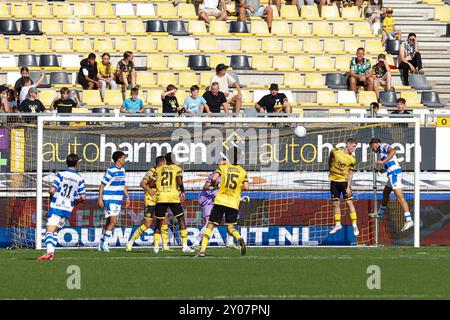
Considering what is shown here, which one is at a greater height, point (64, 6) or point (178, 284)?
point (64, 6)

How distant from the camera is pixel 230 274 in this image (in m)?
18.4

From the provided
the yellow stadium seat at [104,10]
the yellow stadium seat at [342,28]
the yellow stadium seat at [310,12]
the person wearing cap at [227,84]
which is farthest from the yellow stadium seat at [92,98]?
the yellow stadium seat at [342,28]

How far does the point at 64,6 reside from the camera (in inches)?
1308

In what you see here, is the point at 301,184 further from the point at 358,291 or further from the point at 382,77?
the point at 358,291

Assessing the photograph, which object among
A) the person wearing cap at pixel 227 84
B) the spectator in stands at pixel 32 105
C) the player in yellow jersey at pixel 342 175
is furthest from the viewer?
the person wearing cap at pixel 227 84

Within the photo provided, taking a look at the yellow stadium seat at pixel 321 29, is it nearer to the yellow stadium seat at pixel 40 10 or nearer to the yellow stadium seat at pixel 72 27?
the yellow stadium seat at pixel 72 27

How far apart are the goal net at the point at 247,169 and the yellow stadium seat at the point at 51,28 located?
6861 millimetres

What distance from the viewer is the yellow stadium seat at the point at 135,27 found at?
32.9 meters

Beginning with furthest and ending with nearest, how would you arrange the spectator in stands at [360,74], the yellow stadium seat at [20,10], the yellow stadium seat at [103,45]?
the yellow stadium seat at [20,10] < the yellow stadium seat at [103,45] < the spectator in stands at [360,74]

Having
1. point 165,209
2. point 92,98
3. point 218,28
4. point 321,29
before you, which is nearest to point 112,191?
point 165,209

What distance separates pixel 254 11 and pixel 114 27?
12.4 feet

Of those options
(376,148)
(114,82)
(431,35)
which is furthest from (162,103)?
(431,35)
